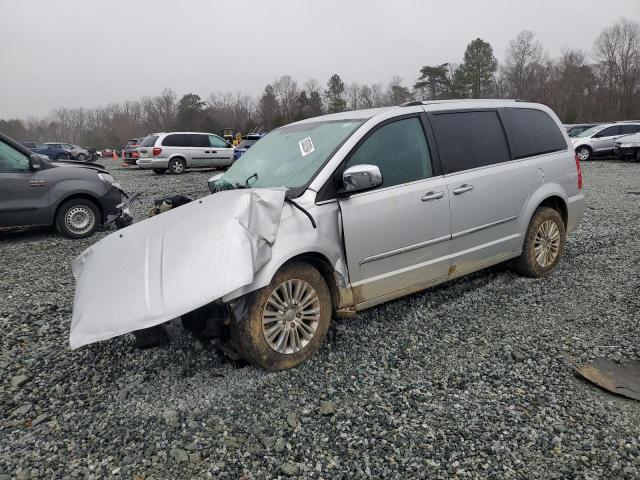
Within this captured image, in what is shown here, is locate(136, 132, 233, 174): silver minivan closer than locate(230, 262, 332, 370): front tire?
No

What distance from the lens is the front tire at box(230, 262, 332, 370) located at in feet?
10.4

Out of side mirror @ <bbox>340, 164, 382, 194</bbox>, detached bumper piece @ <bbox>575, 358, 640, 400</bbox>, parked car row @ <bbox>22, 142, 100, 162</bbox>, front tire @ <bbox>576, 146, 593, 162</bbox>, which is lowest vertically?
detached bumper piece @ <bbox>575, 358, 640, 400</bbox>

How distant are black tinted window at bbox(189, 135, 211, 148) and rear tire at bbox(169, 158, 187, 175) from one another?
0.93 meters

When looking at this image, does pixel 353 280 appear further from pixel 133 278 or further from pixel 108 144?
pixel 108 144

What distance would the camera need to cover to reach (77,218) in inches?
319

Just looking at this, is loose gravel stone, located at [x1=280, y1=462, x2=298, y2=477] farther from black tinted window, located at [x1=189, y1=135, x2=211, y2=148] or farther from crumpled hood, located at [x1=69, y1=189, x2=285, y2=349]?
black tinted window, located at [x1=189, y1=135, x2=211, y2=148]

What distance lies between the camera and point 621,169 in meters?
17.2

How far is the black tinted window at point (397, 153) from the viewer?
379 cm

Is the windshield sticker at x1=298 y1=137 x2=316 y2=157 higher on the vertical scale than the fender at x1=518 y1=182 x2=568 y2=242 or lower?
higher

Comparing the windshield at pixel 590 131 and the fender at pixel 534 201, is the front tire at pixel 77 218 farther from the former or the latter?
the windshield at pixel 590 131

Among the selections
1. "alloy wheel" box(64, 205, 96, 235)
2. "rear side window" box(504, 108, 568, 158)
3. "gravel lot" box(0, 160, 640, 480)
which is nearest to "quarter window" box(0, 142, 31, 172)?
"alloy wheel" box(64, 205, 96, 235)

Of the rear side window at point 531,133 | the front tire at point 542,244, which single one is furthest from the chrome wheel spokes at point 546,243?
the rear side window at point 531,133

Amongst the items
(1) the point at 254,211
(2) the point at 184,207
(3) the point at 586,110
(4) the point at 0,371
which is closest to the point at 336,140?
(1) the point at 254,211

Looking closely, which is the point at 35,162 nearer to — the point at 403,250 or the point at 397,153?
the point at 397,153
